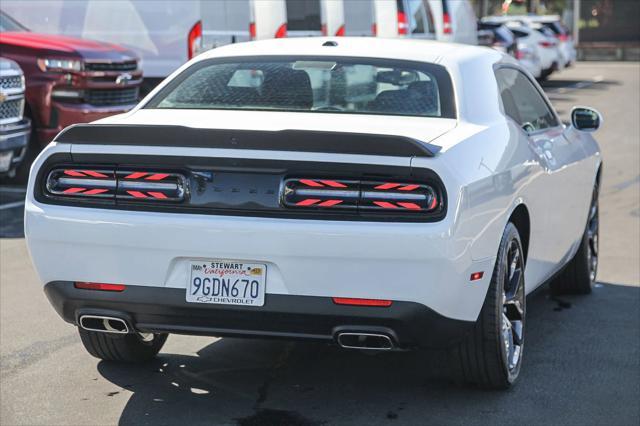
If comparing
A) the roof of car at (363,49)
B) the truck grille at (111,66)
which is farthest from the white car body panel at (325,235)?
the truck grille at (111,66)

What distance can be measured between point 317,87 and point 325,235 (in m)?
1.49

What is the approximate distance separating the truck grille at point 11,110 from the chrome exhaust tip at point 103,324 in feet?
22.3

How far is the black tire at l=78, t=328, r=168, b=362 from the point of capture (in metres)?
5.98

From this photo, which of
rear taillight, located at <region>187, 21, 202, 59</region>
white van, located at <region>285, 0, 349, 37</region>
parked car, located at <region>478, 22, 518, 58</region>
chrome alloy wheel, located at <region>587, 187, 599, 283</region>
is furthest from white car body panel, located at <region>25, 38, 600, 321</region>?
parked car, located at <region>478, 22, 518, 58</region>

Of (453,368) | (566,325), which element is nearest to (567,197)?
(566,325)

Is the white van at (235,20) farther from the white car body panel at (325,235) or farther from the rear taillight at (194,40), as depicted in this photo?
the white car body panel at (325,235)

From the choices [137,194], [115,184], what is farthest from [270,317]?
[115,184]

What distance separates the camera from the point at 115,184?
17.0ft

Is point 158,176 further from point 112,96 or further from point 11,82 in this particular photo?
point 112,96

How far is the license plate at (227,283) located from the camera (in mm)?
5020

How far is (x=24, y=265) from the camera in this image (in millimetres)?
8844

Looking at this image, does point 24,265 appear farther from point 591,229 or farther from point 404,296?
point 404,296

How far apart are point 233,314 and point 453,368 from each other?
112cm

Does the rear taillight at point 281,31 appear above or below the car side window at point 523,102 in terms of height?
below
